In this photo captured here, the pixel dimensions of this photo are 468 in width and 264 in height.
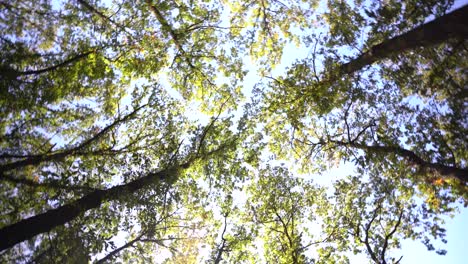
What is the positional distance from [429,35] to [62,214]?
12.7 metres

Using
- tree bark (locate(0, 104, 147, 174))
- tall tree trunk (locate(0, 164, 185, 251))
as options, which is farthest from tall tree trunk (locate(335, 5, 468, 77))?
tree bark (locate(0, 104, 147, 174))

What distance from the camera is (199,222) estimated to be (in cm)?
1750

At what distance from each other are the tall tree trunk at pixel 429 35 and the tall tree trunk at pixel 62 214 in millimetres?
9305

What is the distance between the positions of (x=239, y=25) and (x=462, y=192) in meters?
12.9

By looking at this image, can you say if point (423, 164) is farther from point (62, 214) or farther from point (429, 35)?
point (62, 214)

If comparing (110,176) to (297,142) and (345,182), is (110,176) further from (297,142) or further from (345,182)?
(345,182)

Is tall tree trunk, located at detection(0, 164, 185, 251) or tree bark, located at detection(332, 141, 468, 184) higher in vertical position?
tree bark, located at detection(332, 141, 468, 184)

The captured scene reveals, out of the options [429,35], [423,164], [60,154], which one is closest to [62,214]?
[60,154]

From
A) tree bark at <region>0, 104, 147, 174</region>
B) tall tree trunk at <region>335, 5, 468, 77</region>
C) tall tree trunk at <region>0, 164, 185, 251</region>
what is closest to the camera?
tall tree trunk at <region>335, 5, 468, 77</region>

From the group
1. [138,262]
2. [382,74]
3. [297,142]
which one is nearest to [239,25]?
[297,142]

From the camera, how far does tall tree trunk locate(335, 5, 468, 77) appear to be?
873cm

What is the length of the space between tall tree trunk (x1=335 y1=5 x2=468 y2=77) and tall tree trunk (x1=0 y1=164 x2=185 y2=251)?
9305mm

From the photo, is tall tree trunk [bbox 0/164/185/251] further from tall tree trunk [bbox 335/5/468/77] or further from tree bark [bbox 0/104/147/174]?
tall tree trunk [bbox 335/5/468/77]

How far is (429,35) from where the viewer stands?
9273mm
